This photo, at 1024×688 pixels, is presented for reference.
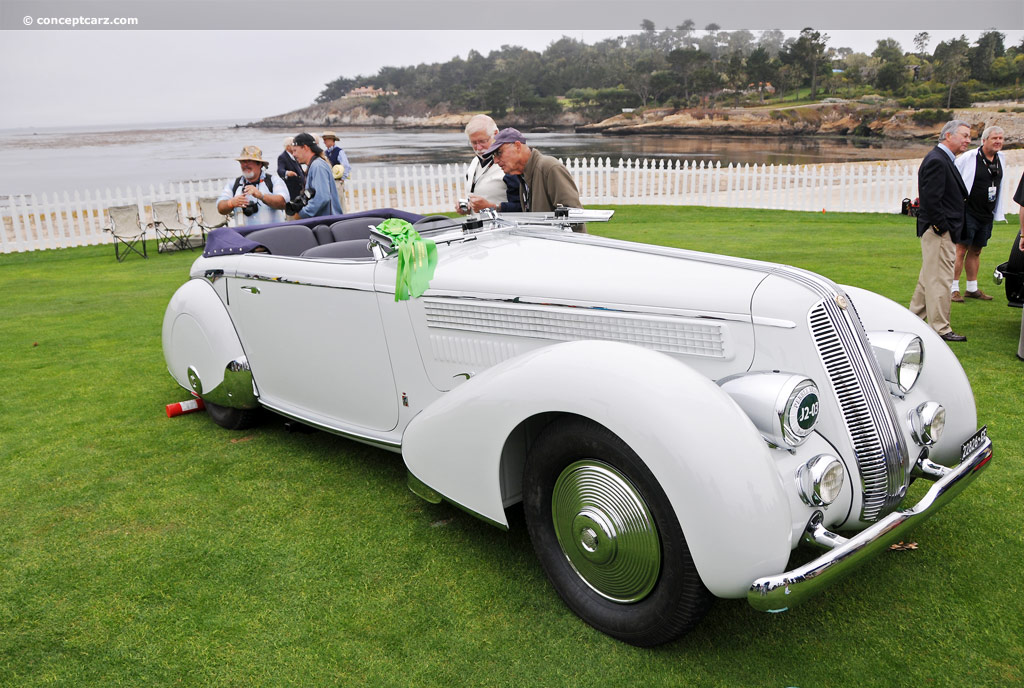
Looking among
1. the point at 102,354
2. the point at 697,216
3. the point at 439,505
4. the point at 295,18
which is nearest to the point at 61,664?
the point at 439,505

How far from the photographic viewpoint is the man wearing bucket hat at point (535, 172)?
450 cm

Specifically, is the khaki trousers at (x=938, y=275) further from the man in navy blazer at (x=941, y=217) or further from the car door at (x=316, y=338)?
the car door at (x=316, y=338)

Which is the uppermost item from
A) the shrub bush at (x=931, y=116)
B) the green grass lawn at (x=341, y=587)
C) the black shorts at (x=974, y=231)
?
the shrub bush at (x=931, y=116)

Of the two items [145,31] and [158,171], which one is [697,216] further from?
[145,31]

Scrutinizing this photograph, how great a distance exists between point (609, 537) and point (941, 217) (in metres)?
4.96

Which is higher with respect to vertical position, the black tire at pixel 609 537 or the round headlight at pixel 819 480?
the round headlight at pixel 819 480

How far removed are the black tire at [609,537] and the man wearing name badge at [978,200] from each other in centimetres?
561

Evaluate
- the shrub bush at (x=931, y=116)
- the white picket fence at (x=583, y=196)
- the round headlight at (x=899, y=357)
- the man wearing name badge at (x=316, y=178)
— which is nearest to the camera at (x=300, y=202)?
the man wearing name badge at (x=316, y=178)

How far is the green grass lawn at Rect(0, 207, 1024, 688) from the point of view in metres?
2.41

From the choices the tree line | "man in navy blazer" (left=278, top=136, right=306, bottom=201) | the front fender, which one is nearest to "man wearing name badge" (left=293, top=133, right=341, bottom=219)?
"man in navy blazer" (left=278, top=136, right=306, bottom=201)

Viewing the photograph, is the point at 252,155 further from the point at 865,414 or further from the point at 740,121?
the point at 740,121

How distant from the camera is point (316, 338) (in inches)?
152

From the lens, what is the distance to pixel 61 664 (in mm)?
2490

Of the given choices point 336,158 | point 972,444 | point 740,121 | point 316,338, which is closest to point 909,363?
point 972,444
